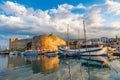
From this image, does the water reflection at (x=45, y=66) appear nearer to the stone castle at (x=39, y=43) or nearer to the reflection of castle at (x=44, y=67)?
the reflection of castle at (x=44, y=67)

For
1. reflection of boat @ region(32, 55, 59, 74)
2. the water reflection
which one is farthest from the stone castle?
reflection of boat @ region(32, 55, 59, 74)

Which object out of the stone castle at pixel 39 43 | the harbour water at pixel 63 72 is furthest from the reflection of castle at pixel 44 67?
the stone castle at pixel 39 43

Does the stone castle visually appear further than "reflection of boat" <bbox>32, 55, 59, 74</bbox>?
Yes

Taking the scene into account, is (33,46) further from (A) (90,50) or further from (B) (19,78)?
(B) (19,78)

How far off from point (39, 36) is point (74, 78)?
14675 centimetres

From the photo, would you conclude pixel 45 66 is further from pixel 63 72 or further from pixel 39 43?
pixel 39 43

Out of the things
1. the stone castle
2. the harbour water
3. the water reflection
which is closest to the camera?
the harbour water

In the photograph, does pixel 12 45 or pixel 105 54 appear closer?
pixel 105 54

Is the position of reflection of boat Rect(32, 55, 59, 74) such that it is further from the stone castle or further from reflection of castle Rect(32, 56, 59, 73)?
the stone castle

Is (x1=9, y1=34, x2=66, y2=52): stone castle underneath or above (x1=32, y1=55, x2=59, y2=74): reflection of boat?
above

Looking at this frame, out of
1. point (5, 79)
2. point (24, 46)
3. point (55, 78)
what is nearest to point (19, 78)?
point (5, 79)

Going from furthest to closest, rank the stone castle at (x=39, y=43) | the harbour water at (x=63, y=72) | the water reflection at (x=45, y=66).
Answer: the stone castle at (x=39, y=43) → the water reflection at (x=45, y=66) → the harbour water at (x=63, y=72)

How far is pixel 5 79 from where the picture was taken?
2759 cm

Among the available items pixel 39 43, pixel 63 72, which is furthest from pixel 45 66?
pixel 39 43
